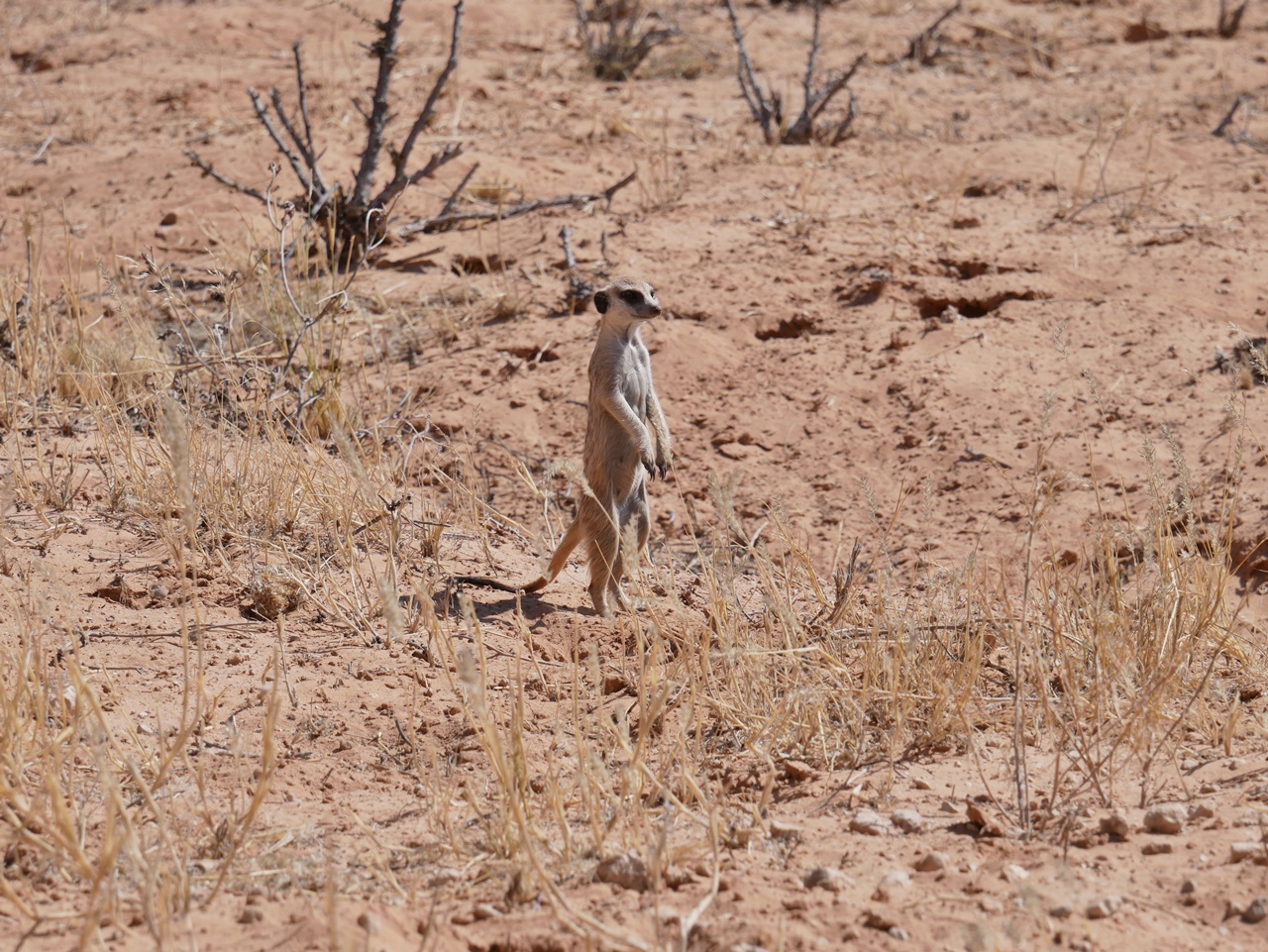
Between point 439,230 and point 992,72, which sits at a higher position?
point 992,72

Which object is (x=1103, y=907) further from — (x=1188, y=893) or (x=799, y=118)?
(x=799, y=118)

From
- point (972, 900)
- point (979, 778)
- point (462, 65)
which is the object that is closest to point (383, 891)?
point (972, 900)

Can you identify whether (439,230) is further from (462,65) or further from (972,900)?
(972,900)

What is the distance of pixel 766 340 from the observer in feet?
18.7

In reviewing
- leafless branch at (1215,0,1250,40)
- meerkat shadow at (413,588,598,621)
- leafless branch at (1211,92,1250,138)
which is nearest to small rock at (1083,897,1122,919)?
meerkat shadow at (413,588,598,621)

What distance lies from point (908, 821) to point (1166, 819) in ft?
1.57

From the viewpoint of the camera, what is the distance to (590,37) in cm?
898

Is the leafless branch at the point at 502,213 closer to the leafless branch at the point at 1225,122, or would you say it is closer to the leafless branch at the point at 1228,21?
the leafless branch at the point at 1225,122

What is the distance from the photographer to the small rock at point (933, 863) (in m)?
2.33

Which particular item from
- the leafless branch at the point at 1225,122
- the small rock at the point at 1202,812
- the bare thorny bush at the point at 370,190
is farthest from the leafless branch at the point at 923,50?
the small rock at the point at 1202,812

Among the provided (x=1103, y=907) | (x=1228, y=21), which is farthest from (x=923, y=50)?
(x=1103, y=907)

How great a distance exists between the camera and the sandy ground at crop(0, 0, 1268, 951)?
2287 mm

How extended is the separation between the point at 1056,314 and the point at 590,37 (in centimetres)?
463

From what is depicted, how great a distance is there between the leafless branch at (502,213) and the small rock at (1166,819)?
460cm
